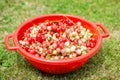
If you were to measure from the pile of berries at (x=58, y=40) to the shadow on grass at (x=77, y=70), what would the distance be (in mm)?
250

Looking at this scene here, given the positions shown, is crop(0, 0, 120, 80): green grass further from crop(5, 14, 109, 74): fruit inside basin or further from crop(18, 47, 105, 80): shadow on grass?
crop(5, 14, 109, 74): fruit inside basin

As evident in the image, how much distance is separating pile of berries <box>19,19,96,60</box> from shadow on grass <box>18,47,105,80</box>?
250 millimetres

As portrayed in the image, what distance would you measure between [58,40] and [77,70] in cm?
35

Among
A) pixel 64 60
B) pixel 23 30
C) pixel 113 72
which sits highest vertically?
pixel 23 30

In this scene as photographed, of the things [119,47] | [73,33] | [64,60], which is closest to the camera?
[64,60]

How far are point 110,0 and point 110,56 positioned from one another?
1.17 metres

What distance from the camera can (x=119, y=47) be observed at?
294 cm

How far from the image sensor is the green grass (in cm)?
260

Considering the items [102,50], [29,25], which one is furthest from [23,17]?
[102,50]

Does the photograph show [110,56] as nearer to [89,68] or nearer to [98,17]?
[89,68]

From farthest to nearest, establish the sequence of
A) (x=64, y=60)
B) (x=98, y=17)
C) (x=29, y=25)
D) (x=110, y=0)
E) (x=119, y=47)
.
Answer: (x=110, y=0) < (x=98, y=17) < (x=119, y=47) < (x=29, y=25) < (x=64, y=60)

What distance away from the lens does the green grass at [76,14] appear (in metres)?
2.60

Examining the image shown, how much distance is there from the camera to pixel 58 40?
252 centimetres

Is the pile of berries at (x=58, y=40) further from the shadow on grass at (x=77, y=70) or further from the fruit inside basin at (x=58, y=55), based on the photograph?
the shadow on grass at (x=77, y=70)
